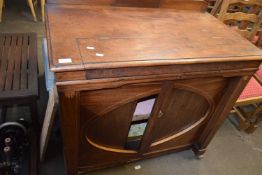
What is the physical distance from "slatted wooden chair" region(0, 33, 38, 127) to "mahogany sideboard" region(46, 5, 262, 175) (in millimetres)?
351

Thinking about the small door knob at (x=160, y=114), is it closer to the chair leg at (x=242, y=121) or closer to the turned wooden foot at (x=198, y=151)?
the turned wooden foot at (x=198, y=151)

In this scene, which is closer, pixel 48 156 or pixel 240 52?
pixel 240 52

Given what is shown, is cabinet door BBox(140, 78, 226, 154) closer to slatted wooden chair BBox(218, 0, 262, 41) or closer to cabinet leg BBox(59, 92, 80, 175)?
cabinet leg BBox(59, 92, 80, 175)

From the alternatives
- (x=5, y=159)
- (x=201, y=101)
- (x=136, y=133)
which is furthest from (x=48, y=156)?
(x=201, y=101)

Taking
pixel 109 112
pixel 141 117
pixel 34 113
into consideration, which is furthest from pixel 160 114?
pixel 34 113

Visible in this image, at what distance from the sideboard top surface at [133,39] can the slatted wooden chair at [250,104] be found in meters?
0.52

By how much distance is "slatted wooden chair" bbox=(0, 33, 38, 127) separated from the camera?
1.08 meters

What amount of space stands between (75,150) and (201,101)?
648mm

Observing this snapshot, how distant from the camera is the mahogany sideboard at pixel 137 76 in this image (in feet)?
2.47

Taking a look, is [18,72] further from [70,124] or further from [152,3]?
[152,3]

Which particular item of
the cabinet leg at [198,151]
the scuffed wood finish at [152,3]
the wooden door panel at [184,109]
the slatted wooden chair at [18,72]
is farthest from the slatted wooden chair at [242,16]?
the slatted wooden chair at [18,72]

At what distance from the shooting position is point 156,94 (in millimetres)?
940

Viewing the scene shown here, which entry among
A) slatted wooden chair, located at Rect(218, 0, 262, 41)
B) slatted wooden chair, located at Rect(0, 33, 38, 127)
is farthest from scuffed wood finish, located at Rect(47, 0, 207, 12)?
slatted wooden chair, located at Rect(0, 33, 38, 127)

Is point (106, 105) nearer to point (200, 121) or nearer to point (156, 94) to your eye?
point (156, 94)
